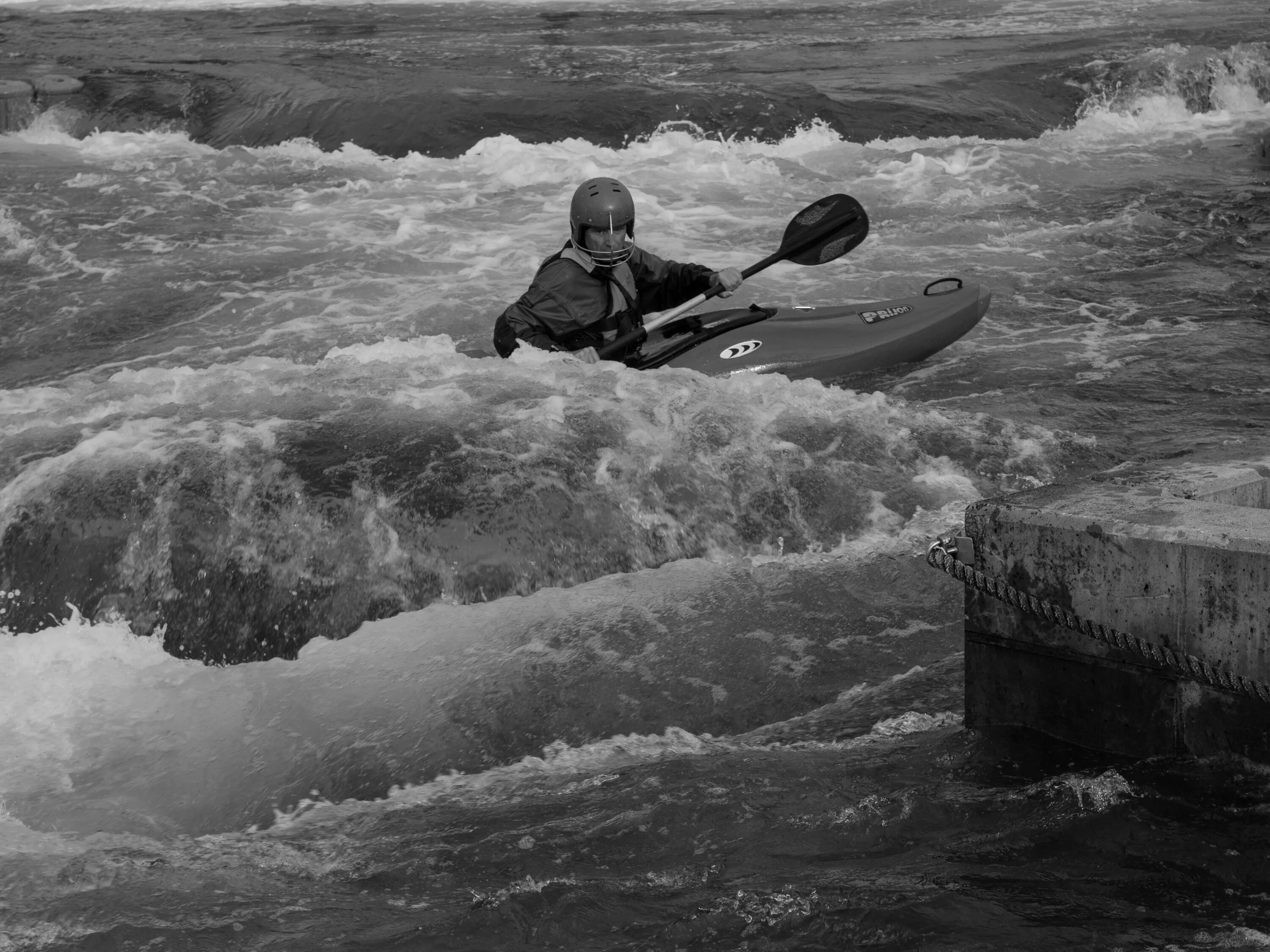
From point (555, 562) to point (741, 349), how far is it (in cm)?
165

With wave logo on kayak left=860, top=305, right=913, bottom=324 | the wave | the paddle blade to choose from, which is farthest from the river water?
the paddle blade

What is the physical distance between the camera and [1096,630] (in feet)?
10.1

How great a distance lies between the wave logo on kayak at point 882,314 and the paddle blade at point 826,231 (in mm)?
376

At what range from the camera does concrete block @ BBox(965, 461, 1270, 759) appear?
2.93 metres

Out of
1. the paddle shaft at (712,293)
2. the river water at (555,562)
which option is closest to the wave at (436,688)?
the river water at (555,562)

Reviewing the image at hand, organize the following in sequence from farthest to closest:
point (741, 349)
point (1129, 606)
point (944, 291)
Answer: point (944, 291), point (741, 349), point (1129, 606)

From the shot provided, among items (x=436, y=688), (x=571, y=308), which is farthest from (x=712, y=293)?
(x=436, y=688)

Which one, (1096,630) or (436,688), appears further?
(436,688)

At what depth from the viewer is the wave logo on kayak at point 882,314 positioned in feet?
21.3

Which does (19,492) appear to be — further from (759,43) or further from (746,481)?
(759,43)

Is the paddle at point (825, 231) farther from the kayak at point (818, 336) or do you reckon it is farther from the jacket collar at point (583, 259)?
the jacket collar at point (583, 259)

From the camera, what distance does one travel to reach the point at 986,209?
Result: 9.81m

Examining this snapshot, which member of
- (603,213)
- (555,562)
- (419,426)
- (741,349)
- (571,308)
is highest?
(603,213)

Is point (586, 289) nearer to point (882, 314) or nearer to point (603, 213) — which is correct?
point (603, 213)
